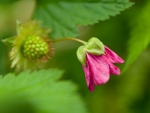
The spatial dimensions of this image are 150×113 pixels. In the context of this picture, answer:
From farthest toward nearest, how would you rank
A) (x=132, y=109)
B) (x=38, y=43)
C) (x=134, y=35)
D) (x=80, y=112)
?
(x=132, y=109), (x=134, y=35), (x=38, y=43), (x=80, y=112)

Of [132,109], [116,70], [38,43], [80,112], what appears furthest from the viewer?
[132,109]

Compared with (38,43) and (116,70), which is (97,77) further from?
(38,43)

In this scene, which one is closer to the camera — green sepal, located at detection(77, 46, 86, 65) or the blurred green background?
green sepal, located at detection(77, 46, 86, 65)

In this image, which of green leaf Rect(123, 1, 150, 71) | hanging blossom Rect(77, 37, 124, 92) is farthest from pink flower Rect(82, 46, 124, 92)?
green leaf Rect(123, 1, 150, 71)

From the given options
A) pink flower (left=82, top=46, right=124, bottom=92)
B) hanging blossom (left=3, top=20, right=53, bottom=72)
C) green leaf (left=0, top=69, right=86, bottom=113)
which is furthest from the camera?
hanging blossom (left=3, top=20, right=53, bottom=72)

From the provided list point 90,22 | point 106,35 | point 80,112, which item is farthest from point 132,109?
point 80,112

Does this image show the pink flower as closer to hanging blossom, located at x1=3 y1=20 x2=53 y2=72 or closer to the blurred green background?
hanging blossom, located at x1=3 y1=20 x2=53 y2=72

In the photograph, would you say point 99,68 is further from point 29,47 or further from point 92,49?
point 29,47
